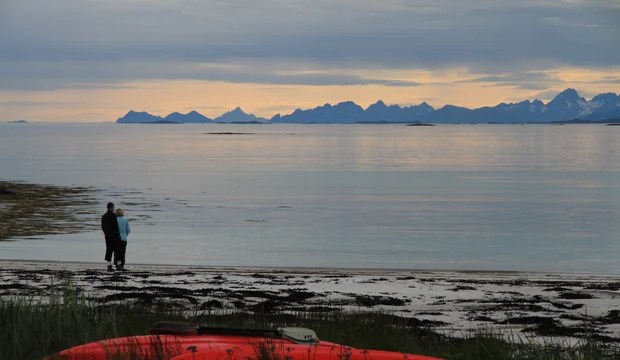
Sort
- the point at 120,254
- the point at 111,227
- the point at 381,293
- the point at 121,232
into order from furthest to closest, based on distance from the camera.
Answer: the point at 120,254 < the point at 121,232 < the point at 111,227 < the point at 381,293

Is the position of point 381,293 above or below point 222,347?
below

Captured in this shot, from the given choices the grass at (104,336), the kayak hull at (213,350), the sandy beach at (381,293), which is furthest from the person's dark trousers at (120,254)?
the kayak hull at (213,350)

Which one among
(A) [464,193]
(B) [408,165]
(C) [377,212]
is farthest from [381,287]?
(B) [408,165]

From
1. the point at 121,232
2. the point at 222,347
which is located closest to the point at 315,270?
the point at 121,232

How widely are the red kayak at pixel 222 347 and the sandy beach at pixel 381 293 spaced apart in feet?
29.1

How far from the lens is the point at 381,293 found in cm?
2225

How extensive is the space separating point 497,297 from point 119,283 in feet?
31.3

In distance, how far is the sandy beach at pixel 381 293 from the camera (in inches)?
701

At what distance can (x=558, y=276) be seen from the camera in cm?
Result: 2797

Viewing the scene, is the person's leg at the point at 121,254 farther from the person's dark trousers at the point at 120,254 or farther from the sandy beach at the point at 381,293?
the sandy beach at the point at 381,293

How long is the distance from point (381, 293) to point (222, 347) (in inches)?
638

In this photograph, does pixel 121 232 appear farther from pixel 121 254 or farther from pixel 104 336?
pixel 104 336

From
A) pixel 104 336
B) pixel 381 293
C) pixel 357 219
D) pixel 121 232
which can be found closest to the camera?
pixel 104 336

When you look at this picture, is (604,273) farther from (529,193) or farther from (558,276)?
Result: (529,193)
